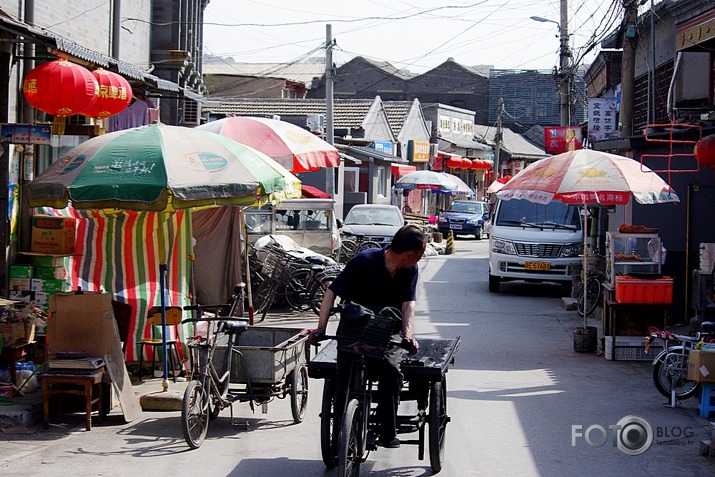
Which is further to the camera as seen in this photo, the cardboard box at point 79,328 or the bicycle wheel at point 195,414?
the cardboard box at point 79,328

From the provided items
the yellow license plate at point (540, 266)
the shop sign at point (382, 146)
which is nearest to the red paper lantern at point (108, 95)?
the yellow license plate at point (540, 266)

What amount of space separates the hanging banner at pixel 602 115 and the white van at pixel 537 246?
9.85ft

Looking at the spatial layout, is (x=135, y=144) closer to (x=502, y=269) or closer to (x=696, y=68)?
(x=696, y=68)

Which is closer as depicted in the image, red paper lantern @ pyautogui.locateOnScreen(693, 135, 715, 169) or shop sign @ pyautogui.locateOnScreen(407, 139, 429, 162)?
red paper lantern @ pyautogui.locateOnScreen(693, 135, 715, 169)

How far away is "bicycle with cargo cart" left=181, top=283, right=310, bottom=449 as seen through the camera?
7.71 metres

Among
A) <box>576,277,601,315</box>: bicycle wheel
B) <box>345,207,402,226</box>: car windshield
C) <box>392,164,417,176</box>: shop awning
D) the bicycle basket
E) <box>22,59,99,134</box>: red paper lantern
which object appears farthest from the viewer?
<box>392,164,417,176</box>: shop awning

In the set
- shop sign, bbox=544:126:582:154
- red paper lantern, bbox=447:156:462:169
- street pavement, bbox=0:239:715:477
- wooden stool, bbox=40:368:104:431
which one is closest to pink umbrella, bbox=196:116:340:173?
street pavement, bbox=0:239:715:477

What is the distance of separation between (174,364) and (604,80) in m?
19.9

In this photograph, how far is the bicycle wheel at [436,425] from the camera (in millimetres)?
6695

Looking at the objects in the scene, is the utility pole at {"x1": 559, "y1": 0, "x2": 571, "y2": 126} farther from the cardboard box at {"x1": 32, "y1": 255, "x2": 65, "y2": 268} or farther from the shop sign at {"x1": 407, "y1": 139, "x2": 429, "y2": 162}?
the shop sign at {"x1": 407, "y1": 139, "x2": 429, "y2": 162}

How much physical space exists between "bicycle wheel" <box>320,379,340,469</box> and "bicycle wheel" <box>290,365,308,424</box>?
1.76 metres

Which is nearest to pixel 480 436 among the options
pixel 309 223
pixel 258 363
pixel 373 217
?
pixel 258 363

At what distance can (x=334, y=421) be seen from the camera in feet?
21.7

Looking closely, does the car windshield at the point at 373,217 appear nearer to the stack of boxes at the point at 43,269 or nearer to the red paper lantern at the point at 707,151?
the red paper lantern at the point at 707,151
